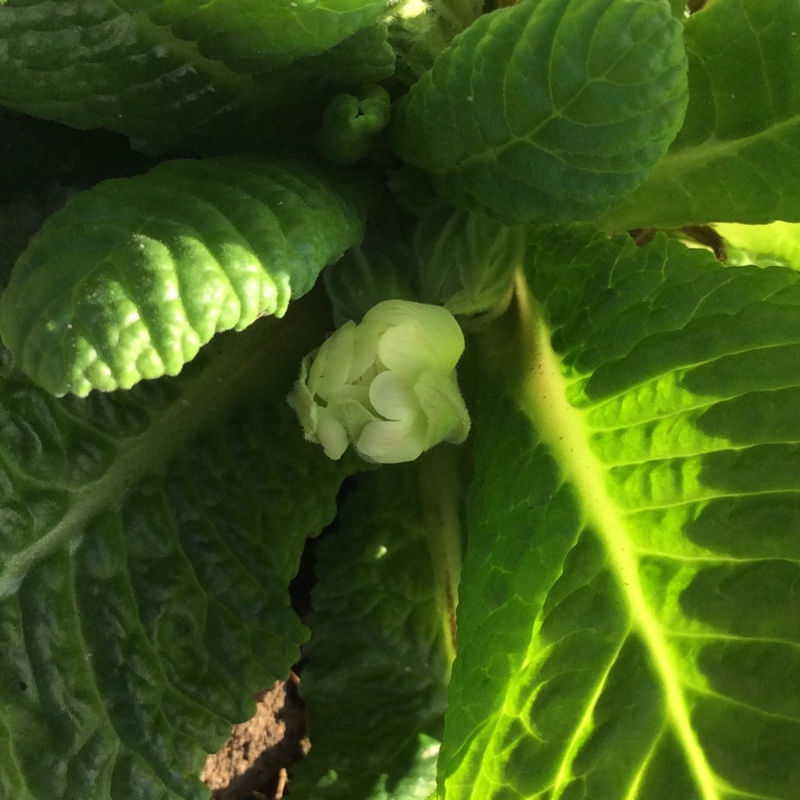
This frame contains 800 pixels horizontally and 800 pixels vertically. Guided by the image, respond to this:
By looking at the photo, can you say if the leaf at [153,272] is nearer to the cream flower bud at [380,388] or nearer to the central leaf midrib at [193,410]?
the cream flower bud at [380,388]

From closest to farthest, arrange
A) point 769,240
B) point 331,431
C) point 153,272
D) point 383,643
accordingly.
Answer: point 153,272
point 331,431
point 383,643
point 769,240

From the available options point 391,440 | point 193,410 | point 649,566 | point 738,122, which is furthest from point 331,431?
point 738,122

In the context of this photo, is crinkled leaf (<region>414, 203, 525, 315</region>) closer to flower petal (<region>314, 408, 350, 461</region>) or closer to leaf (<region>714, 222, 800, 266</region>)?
flower petal (<region>314, 408, 350, 461</region>)

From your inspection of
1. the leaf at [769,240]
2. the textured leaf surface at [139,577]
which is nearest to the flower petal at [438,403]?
the textured leaf surface at [139,577]

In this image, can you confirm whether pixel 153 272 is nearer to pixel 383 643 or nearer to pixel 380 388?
pixel 380 388

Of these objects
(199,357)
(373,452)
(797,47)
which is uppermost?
(797,47)

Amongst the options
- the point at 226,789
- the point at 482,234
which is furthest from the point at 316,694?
the point at 482,234

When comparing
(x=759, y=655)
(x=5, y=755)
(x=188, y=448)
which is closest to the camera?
(x=759, y=655)

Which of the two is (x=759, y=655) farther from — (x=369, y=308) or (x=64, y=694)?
(x=64, y=694)
